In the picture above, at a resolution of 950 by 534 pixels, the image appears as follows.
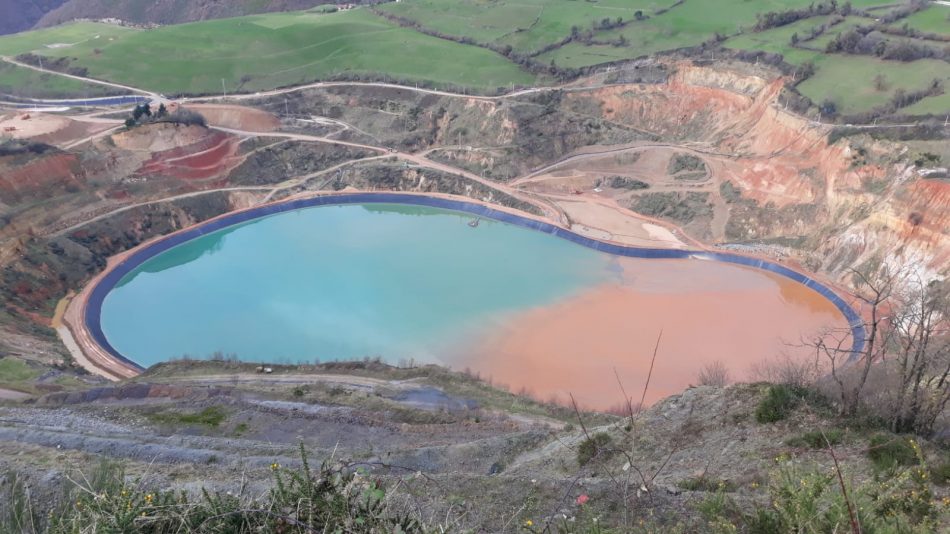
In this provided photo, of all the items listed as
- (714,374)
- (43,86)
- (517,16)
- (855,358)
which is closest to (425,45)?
(517,16)

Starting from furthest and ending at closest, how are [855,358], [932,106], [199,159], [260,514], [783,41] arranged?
[783,41] → [199,159] → [932,106] → [855,358] → [260,514]

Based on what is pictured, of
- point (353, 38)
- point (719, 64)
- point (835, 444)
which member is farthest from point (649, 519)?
point (353, 38)

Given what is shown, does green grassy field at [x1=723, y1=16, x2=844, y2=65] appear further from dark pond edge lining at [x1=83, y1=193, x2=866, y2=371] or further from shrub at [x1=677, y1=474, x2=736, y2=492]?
shrub at [x1=677, y1=474, x2=736, y2=492]

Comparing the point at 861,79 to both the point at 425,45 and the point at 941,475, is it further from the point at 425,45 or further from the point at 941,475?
the point at 941,475

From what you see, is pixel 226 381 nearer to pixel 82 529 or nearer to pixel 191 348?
pixel 191 348

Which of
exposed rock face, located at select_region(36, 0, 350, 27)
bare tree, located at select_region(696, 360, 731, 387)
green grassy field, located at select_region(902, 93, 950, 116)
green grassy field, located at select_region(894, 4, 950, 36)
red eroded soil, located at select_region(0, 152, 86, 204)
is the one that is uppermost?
exposed rock face, located at select_region(36, 0, 350, 27)

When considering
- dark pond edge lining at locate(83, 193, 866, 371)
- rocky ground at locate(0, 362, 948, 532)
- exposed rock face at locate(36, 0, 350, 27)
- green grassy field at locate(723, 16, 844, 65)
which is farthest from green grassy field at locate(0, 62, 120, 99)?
green grassy field at locate(723, 16, 844, 65)

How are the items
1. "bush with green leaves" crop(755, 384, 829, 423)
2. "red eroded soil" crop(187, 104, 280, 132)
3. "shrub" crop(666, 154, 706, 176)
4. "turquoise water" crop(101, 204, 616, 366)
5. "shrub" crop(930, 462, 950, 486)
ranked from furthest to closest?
"red eroded soil" crop(187, 104, 280, 132)
"shrub" crop(666, 154, 706, 176)
"turquoise water" crop(101, 204, 616, 366)
"bush with green leaves" crop(755, 384, 829, 423)
"shrub" crop(930, 462, 950, 486)

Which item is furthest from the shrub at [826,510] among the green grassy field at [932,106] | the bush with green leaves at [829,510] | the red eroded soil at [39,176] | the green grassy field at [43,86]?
the green grassy field at [43,86]
